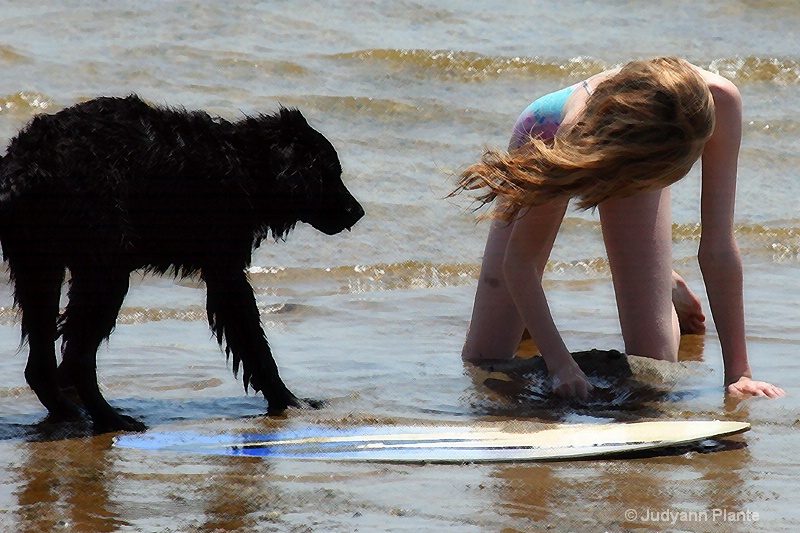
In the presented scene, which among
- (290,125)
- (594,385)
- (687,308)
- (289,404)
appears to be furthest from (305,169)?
(687,308)

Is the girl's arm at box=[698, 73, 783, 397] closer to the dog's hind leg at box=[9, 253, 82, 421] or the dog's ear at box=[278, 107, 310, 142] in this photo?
the dog's ear at box=[278, 107, 310, 142]

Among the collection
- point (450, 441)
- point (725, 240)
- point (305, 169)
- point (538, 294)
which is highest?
point (305, 169)

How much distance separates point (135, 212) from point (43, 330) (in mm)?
492

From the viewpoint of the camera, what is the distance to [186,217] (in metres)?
3.74

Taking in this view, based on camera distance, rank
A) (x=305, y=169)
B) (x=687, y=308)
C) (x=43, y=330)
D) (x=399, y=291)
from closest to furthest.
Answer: (x=43, y=330), (x=305, y=169), (x=687, y=308), (x=399, y=291)

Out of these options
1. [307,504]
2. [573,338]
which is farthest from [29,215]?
[573,338]

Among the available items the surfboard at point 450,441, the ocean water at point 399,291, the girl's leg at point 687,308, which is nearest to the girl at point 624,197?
the ocean water at point 399,291

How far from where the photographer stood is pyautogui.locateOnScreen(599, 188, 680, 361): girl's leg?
14.5ft

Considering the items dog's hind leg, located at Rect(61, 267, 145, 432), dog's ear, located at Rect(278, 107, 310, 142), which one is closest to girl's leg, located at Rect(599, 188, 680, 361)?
dog's ear, located at Rect(278, 107, 310, 142)

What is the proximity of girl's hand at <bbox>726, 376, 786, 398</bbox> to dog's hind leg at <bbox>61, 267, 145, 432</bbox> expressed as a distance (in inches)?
77.7

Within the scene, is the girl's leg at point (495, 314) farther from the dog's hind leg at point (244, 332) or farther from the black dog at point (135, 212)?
the dog's hind leg at point (244, 332)

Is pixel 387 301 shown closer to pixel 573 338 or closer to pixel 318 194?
pixel 573 338

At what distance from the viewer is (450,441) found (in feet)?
11.2

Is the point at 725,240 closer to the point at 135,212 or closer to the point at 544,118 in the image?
the point at 544,118
